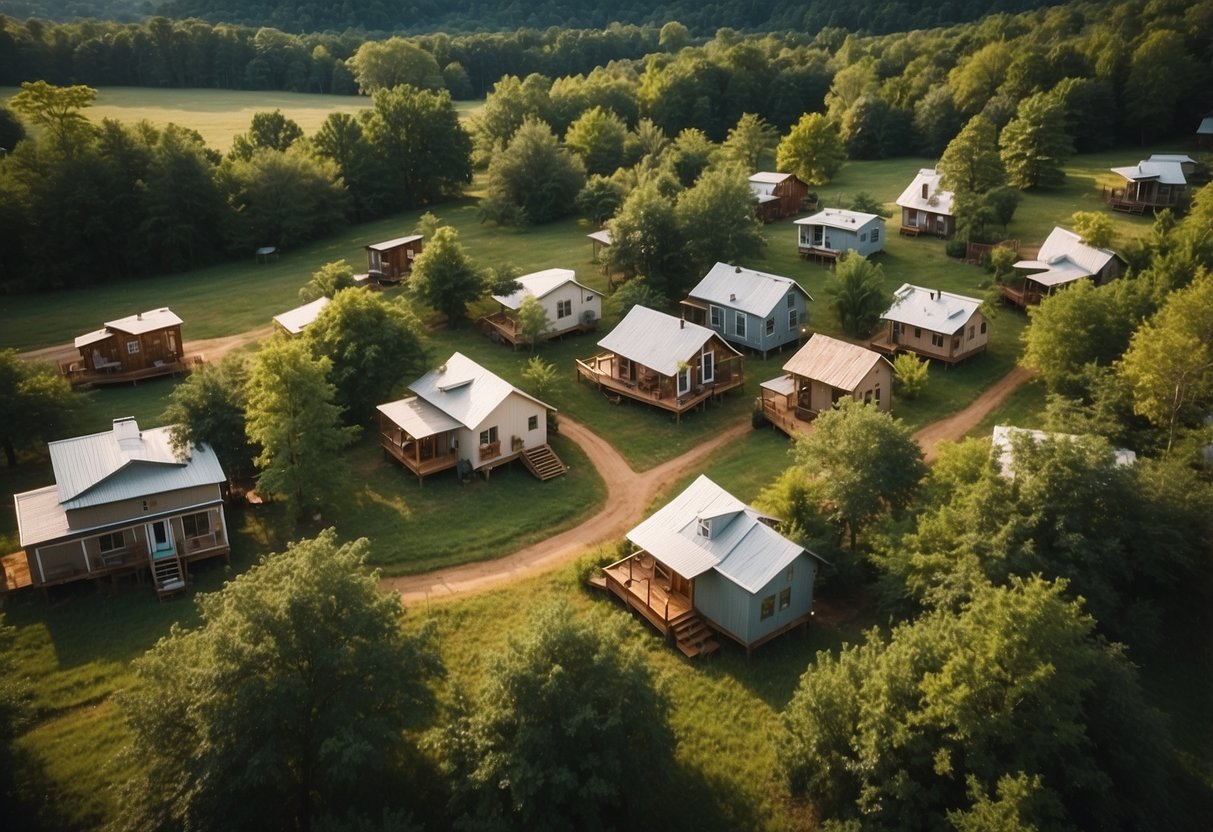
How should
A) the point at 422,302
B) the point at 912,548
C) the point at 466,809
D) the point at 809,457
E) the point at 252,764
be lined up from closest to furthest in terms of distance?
the point at 252,764
the point at 466,809
the point at 912,548
the point at 809,457
the point at 422,302

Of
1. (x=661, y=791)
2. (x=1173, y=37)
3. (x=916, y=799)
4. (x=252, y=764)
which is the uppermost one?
(x=1173, y=37)

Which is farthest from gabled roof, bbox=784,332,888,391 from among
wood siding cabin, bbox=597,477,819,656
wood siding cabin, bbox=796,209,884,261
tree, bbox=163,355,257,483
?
tree, bbox=163,355,257,483

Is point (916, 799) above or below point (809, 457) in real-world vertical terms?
below

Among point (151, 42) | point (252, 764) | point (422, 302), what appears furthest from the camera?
point (151, 42)

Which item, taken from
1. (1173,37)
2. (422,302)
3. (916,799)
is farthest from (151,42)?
(916,799)

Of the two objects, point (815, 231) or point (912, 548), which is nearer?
point (912, 548)

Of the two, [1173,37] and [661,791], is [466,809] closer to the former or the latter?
[661,791]

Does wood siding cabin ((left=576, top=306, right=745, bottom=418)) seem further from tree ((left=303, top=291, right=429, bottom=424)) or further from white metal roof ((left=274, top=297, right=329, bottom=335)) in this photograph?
white metal roof ((left=274, top=297, right=329, bottom=335))
